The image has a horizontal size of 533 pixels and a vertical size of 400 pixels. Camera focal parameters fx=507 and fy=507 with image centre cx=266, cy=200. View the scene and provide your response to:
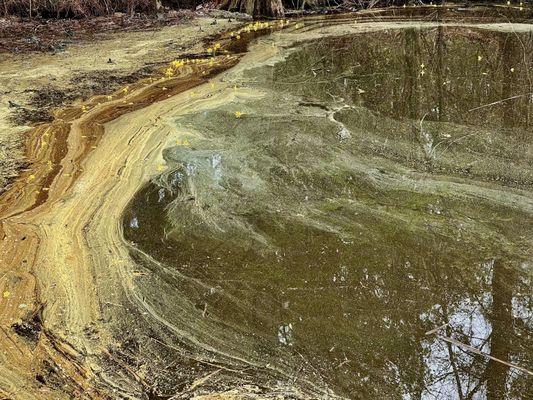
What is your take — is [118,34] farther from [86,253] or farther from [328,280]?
[328,280]

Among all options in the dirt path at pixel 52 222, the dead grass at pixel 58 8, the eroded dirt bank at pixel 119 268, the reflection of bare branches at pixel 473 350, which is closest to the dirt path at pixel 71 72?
the dirt path at pixel 52 222

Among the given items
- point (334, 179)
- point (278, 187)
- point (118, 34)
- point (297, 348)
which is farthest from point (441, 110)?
point (118, 34)

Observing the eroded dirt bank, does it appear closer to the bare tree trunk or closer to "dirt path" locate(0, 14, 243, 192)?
"dirt path" locate(0, 14, 243, 192)

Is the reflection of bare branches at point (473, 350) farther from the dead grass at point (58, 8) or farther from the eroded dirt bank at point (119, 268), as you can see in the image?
the dead grass at point (58, 8)

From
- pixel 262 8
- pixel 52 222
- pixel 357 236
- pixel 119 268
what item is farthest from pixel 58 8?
pixel 357 236

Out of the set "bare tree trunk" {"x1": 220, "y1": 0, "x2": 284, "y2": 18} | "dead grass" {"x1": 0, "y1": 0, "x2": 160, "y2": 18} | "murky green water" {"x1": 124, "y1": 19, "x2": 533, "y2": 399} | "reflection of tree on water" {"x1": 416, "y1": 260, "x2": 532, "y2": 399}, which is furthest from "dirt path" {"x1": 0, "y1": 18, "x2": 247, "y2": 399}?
"bare tree trunk" {"x1": 220, "y1": 0, "x2": 284, "y2": 18}
